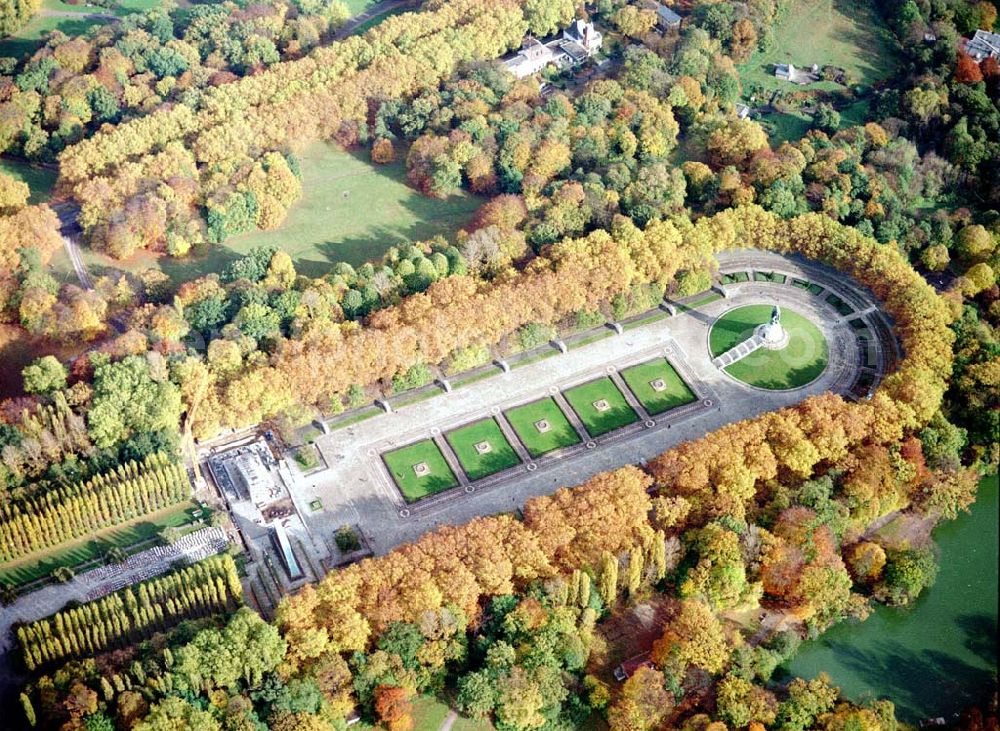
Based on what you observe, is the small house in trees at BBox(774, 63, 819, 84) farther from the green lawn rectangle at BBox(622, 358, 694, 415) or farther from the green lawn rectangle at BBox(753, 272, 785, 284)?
the green lawn rectangle at BBox(622, 358, 694, 415)

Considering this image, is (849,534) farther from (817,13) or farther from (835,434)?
(817,13)

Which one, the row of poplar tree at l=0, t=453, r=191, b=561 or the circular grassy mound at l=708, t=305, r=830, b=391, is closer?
the row of poplar tree at l=0, t=453, r=191, b=561

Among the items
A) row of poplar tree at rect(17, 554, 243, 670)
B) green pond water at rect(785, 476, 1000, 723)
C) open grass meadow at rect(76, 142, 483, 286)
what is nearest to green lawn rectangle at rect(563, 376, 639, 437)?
green pond water at rect(785, 476, 1000, 723)

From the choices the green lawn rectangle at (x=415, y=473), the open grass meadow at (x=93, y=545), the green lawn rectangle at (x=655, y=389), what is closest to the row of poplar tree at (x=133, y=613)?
the open grass meadow at (x=93, y=545)

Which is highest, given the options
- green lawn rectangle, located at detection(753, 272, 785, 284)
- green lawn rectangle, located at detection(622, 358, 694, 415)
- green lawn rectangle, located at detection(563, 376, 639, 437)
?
green lawn rectangle, located at detection(753, 272, 785, 284)

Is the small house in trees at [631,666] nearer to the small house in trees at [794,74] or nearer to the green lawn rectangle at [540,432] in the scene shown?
the green lawn rectangle at [540,432]

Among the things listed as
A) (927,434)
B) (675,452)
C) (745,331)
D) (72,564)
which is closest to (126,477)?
(72,564)

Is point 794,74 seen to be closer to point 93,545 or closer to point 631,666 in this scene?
point 631,666
